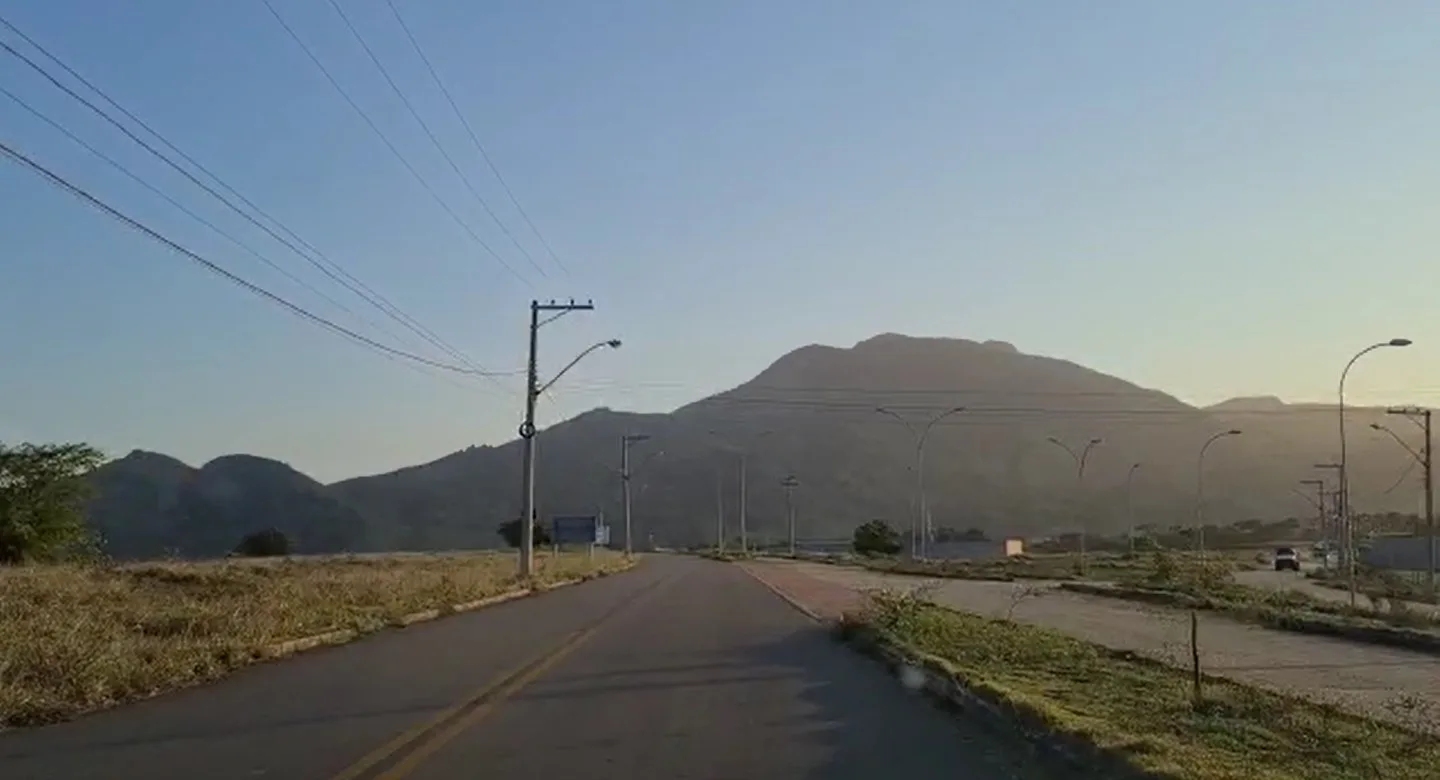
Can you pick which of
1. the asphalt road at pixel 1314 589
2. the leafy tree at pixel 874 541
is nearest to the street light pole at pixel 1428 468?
the asphalt road at pixel 1314 589

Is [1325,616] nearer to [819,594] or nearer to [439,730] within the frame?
[819,594]

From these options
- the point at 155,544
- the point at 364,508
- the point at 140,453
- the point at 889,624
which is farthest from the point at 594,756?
the point at 364,508

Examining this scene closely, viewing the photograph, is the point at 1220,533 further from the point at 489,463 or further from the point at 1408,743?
the point at 1408,743

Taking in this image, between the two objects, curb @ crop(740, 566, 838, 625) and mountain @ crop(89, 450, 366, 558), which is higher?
mountain @ crop(89, 450, 366, 558)

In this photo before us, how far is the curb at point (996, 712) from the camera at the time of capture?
11.2 meters

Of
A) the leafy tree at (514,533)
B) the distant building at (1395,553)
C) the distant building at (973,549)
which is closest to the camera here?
the distant building at (1395,553)

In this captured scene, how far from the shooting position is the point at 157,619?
22203 mm

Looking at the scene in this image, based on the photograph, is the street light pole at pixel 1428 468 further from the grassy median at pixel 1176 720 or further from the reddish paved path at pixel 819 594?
the grassy median at pixel 1176 720

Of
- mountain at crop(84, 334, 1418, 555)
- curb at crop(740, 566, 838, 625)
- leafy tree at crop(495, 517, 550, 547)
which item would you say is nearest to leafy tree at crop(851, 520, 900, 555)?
mountain at crop(84, 334, 1418, 555)

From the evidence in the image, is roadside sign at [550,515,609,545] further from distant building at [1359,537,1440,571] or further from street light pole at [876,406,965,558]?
distant building at [1359,537,1440,571]

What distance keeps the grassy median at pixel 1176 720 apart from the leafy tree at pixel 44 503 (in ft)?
134

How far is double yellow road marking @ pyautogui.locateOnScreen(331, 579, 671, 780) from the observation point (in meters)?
10.9

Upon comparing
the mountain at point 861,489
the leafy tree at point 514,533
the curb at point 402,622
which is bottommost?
the curb at point 402,622

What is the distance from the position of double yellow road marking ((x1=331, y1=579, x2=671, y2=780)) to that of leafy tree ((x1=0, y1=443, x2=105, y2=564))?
38.8 meters
